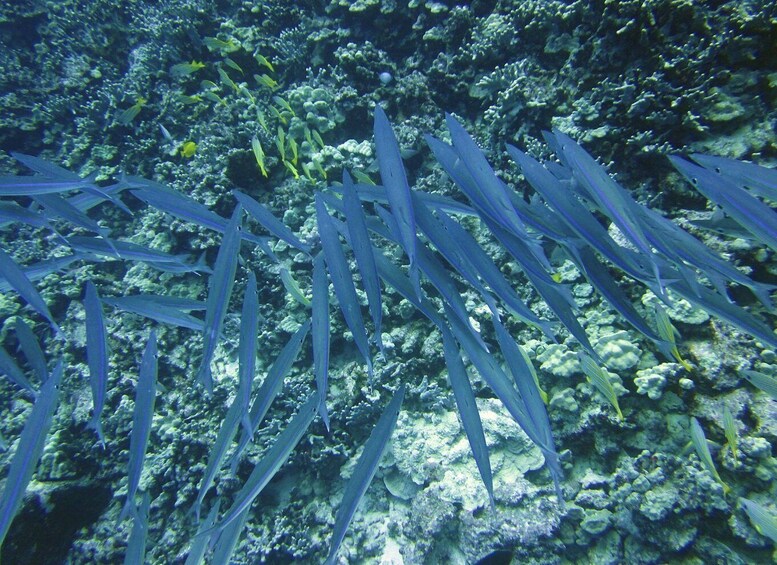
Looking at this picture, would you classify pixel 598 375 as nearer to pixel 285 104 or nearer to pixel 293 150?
pixel 293 150

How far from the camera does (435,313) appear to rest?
215 cm

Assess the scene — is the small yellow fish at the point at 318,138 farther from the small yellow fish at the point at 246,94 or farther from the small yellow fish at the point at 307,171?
the small yellow fish at the point at 246,94

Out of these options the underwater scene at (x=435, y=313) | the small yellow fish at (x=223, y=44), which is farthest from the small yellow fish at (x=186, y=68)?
the underwater scene at (x=435, y=313)

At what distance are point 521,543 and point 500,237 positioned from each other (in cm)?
247

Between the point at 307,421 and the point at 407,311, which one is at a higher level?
the point at 407,311

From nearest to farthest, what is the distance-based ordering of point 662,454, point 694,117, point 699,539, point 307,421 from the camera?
point 307,421 < point 699,539 < point 662,454 < point 694,117

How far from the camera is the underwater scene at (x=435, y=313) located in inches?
81.0

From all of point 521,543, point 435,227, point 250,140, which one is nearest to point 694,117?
point 435,227

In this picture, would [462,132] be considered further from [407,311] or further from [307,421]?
[407,311]

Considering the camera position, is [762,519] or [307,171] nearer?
[762,519]

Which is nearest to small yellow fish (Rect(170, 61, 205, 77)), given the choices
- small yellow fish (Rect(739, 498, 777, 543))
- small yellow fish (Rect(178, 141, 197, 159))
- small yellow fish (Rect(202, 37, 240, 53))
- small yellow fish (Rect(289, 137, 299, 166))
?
small yellow fish (Rect(202, 37, 240, 53))

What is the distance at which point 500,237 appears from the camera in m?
2.08

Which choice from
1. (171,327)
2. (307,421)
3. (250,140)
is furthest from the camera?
(250,140)

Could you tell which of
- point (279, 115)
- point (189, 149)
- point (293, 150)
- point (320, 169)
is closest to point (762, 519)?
point (320, 169)
